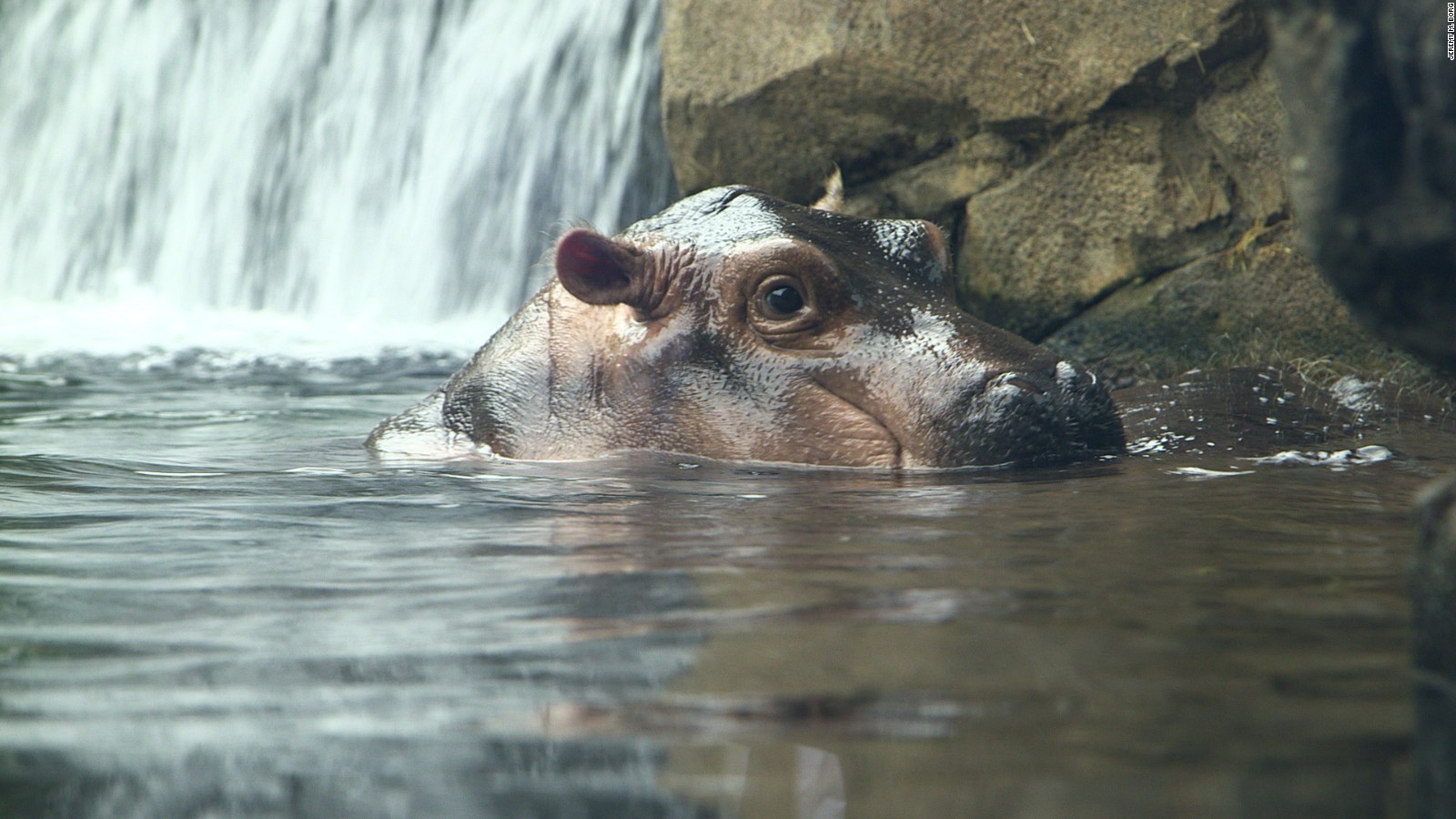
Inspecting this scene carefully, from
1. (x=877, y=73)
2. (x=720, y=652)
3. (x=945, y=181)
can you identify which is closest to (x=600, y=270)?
(x=877, y=73)

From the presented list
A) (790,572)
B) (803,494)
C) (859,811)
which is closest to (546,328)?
(803,494)

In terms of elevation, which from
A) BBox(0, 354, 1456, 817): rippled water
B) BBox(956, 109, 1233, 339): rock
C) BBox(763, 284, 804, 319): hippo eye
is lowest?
BBox(0, 354, 1456, 817): rippled water

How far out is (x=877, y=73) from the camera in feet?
22.8

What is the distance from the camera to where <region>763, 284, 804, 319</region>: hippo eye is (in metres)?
4.71

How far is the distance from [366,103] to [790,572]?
374 inches

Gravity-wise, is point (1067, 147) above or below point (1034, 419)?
above

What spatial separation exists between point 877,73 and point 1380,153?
525 centimetres

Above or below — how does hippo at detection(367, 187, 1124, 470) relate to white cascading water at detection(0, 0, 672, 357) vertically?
below

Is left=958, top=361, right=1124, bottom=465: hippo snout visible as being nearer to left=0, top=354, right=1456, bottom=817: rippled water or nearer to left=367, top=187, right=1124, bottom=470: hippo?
left=367, top=187, right=1124, bottom=470: hippo

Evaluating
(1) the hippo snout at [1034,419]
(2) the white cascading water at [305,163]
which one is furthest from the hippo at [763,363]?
(2) the white cascading water at [305,163]

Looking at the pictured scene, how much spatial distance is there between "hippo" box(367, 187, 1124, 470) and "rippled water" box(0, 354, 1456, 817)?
0.45 meters

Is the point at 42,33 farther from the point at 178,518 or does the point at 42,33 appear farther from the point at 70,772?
the point at 70,772

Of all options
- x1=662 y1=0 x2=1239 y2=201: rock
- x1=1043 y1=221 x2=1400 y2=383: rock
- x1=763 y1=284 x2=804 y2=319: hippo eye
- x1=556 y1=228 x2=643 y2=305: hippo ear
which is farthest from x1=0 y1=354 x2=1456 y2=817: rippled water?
x1=662 y1=0 x2=1239 y2=201: rock

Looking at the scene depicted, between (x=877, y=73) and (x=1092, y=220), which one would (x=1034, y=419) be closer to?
(x=1092, y=220)
